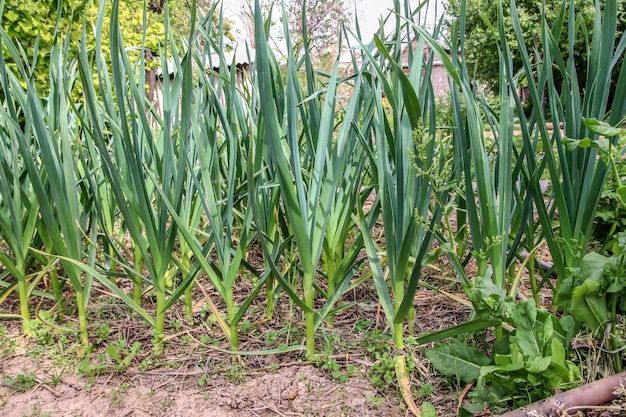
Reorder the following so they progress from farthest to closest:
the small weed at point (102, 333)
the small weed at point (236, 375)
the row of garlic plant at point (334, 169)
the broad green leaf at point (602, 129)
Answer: the small weed at point (102, 333)
the small weed at point (236, 375)
the row of garlic plant at point (334, 169)
the broad green leaf at point (602, 129)

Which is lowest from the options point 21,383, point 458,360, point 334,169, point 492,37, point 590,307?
point 21,383

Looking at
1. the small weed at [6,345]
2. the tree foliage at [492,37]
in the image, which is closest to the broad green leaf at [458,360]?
the small weed at [6,345]

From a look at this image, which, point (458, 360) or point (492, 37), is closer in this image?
point (458, 360)

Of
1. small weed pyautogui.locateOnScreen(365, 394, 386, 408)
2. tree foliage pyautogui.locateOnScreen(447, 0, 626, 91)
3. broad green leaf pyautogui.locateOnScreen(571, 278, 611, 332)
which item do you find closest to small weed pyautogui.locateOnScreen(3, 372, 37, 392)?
small weed pyautogui.locateOnScreen(365, 394, 386, 408)

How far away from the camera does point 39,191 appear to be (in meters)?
0.98

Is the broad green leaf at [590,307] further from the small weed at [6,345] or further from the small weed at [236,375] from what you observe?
the small weed at [6,345]

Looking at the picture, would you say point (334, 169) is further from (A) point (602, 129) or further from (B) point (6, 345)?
(B) point (6, 345)

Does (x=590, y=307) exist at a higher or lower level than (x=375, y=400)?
higher

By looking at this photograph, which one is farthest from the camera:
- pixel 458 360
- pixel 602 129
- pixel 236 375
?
pixel 236 375

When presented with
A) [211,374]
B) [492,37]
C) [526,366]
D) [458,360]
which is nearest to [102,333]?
[211,374]

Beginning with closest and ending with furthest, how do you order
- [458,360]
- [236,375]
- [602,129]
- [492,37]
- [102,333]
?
[602,129], [458,360], [236,375], [102,333], [492,37]

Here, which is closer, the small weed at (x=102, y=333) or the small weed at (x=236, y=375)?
the small weed at (x=236, y=375)

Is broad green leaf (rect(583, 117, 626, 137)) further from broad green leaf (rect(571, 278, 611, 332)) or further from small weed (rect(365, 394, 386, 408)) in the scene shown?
small weed (rect(365, 394, 386, 408))

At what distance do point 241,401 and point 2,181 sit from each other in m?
0.70
